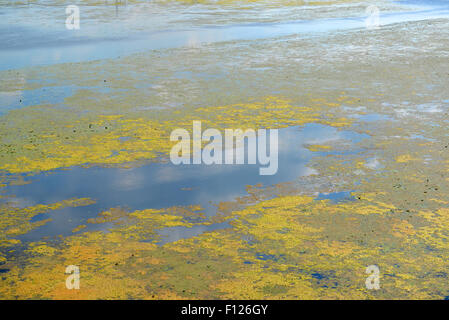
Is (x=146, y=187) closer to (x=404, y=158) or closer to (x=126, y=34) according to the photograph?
(x=404, y=158)

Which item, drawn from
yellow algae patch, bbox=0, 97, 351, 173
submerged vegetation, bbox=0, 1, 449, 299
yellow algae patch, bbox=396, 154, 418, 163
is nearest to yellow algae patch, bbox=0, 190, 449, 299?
submerged vegetation, bbox=0, 1, 449, 299

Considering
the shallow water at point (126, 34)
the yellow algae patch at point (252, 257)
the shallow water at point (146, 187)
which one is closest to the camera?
the yellow algae patch at point (252, 257)

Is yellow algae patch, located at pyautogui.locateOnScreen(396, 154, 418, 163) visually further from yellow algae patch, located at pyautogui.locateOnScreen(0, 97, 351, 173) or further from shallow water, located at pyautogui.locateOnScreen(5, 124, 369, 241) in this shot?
yellow algae patch, located at pyautogui.locateOnScreen(0, 97, 351, 173)

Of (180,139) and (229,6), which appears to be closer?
(180,139)

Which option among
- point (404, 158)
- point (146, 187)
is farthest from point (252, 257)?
point (404, 158)

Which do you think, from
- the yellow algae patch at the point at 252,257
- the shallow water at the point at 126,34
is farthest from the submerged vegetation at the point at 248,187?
the shallow water at the point at 126,34

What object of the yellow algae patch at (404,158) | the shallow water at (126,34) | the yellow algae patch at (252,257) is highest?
the shallow water at (126,34)

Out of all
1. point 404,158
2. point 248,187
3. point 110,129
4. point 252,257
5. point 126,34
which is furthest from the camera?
point 126,34

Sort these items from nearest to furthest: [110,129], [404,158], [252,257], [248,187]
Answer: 1. [252,257]
2. [248,187]
3. [404,158]
4. [110,129]

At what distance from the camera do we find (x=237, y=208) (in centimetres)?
684

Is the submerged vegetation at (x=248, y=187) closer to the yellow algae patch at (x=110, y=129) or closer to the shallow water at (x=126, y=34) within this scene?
the yellow algae patch at (x=110, y=129)

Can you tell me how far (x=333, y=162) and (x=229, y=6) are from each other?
26.9 metres
